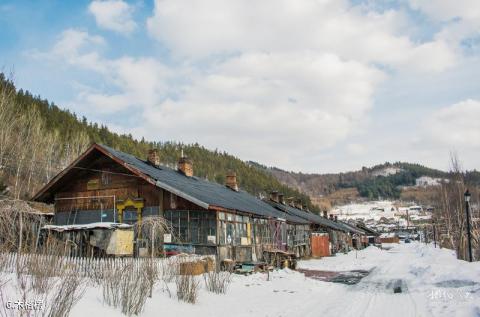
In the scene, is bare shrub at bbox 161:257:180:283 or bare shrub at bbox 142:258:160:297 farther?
bare shrub at bbox 161:257:180:283

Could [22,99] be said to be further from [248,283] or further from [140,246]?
[248,283]

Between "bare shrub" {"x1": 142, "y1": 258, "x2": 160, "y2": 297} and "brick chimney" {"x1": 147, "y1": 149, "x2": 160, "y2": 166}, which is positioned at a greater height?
"brick chimney" {"x1": 147, "y1": 149, "x2": 160, "y2": 166}

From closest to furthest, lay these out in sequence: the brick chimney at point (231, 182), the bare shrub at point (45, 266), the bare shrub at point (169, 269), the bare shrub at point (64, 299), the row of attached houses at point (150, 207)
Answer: the bare shrub at point (64, 299)
the bare shrub at point (45, 266)
the bare shrub at point (169, 269)
the row of attached houses at point (150, 207)
the brick chimney at point (231, 182)

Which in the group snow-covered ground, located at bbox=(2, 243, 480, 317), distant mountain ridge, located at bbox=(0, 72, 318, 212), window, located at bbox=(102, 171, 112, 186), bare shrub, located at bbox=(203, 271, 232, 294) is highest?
distant mountain ridge, located at bbox=(0, 72, 318, 212)

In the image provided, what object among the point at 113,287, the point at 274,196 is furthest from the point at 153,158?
the point at 274,196

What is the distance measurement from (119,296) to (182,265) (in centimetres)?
337

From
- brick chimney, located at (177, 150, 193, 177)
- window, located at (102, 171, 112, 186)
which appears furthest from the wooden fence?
brick chimney, located at (177, 150, 193, 177)

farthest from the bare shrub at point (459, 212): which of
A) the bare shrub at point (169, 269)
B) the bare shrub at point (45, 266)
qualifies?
the bare shrub at point (45, 266)

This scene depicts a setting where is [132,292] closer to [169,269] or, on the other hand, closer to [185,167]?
[169,269]

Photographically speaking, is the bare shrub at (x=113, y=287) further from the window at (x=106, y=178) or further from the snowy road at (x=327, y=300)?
the window at (x=106, y=178)

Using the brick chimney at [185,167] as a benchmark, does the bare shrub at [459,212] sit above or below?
below

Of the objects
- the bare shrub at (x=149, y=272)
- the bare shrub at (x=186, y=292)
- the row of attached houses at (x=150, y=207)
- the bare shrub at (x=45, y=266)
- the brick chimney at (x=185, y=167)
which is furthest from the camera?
the brick chimney at (x=185, y=167)

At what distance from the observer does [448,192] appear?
4100cm

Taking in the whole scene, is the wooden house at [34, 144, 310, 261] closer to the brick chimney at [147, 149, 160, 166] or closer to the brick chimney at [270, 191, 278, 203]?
the brick chimney at [147, 149, 160, 166]
